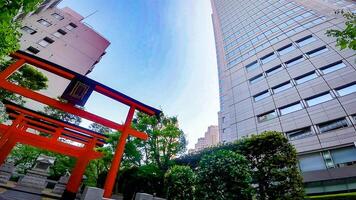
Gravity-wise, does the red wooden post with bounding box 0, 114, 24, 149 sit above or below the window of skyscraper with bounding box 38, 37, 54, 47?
below

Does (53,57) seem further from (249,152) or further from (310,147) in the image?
(310,147)

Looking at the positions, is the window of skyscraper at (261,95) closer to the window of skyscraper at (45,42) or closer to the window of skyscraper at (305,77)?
the window of skyscraper at (305,77)

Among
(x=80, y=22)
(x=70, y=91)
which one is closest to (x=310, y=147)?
(x=70, y=91)

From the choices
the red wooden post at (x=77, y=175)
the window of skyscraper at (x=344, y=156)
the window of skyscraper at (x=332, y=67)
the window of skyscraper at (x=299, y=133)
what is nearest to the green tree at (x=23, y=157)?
the red wooden post at (x=77, y=175)

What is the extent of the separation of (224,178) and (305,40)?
76.0ft

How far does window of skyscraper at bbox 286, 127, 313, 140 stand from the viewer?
1697 cm

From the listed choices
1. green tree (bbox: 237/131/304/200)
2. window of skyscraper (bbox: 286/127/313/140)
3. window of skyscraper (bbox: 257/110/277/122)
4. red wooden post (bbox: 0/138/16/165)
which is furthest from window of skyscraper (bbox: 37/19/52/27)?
window of skyscraper (bbox: 286/127/313/140)

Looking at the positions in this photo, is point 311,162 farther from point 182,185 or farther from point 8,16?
point 8,16

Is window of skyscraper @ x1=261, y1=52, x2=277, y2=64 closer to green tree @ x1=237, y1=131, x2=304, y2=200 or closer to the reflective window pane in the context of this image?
the reflective window pane

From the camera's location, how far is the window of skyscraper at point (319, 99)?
57.1 feet

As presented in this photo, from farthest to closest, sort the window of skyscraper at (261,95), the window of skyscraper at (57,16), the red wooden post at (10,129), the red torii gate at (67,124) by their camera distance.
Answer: the window of skyscraper at (57,16), the window of skyscraper at (261,95), the red wooden post at (10,129), the red torii gate at (67,124)

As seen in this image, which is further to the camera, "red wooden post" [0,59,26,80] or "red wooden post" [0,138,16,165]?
"red wooden post" [0,138,16,165]

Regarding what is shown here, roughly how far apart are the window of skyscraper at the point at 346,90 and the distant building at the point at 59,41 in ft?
103

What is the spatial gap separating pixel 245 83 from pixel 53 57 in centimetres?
2576
